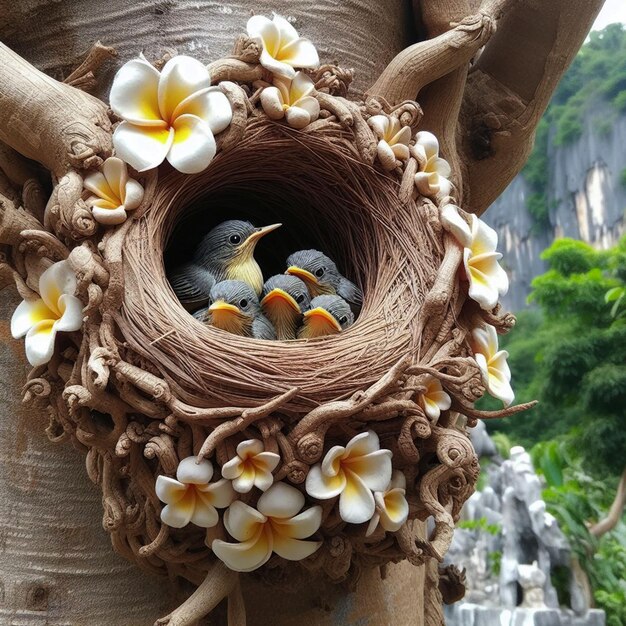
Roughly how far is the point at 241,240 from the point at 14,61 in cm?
35

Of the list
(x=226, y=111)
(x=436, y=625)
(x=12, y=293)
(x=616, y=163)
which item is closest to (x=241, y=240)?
(x=226, y=111)

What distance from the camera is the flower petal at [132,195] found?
92 cm

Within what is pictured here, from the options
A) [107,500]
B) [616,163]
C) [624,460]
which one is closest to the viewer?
[107,500]

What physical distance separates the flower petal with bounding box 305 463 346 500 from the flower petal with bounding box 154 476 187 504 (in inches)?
5.0

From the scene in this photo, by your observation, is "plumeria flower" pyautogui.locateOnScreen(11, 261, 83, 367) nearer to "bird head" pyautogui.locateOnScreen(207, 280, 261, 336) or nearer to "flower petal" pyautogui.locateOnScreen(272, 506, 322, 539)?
"bird head" pyautogui.locateOnScreen(207, 280, 261, 336)

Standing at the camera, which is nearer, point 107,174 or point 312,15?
point 107,174

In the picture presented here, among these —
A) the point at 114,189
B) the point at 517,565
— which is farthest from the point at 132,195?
the point at 517,565

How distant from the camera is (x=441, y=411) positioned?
37.2 inches

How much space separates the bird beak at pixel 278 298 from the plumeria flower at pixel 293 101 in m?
0.21

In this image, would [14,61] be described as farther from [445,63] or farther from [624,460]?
[624,460]

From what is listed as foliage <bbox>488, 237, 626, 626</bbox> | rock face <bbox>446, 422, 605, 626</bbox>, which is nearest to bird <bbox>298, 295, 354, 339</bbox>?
rock face <bbox>446, 422, 605, 626</bbox>

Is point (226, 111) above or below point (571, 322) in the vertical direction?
above

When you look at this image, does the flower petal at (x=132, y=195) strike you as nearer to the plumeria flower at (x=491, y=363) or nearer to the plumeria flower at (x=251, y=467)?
the plumeria flower at (x=251, y=467)

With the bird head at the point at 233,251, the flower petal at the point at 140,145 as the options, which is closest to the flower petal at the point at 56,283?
the flower petal at the point at 140,145
